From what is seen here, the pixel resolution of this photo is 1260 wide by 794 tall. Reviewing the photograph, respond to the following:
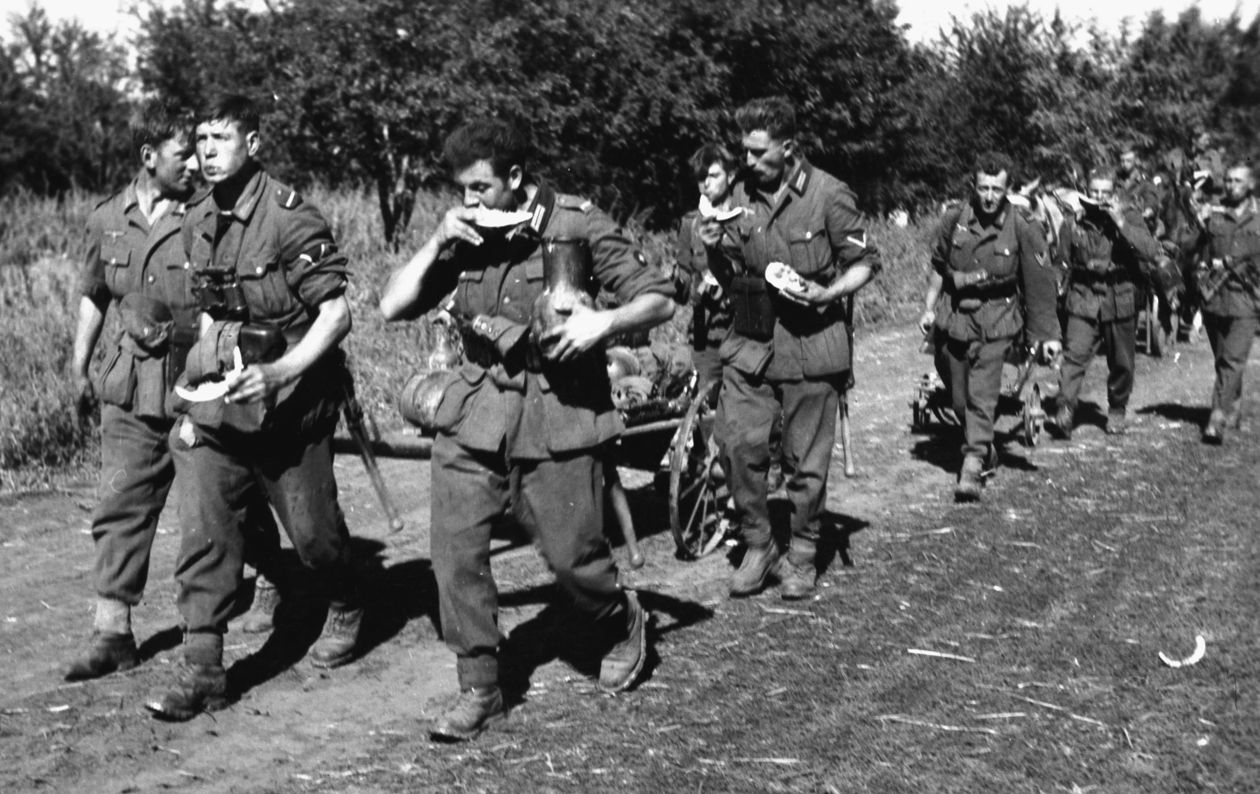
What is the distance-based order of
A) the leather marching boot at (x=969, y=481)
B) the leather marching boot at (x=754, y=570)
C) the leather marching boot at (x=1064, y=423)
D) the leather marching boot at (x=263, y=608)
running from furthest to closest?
the leather marching boot at (x=1064, y=423)
the leather marching boot at (x=969, y=481)
the leather marching boot at (x=754, y=570)
the leather marching boot at (x=263, y=608)

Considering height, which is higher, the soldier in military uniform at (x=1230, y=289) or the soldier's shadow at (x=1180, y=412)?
the soldier in military uniform at (x=1230, y=289)

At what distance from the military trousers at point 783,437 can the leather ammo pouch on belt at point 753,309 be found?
20 centimetres

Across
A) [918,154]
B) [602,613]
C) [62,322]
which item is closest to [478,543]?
[602,613]

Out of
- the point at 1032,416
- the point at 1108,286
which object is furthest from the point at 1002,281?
the point at 1108,286

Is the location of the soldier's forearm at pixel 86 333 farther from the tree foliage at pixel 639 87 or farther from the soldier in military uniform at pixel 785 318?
the tree foliage at pixel 639 87

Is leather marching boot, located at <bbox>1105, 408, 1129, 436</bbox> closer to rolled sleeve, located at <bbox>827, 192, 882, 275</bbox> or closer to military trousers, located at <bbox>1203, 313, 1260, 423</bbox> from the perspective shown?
military trousers, located at <bbox>1203, 313, 1260, 423</bbox>

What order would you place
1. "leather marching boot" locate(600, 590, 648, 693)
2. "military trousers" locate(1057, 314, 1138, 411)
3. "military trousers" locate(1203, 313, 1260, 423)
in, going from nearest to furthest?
"leather marching boot" locate(600, 590, 648, 693) → "military trousers" locate(1203, 313, 1260, 423) → "military trousers" locate(1057, 314, 1138, 411)

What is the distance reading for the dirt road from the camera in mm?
5445

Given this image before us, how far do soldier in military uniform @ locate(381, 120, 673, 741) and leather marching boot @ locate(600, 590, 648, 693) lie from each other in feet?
1.57

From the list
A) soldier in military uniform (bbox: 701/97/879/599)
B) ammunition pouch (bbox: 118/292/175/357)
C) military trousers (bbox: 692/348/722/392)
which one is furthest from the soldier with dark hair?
military trousers (bbox: 692/348/722/392)

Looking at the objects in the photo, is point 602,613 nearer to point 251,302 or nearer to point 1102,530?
point 251,302

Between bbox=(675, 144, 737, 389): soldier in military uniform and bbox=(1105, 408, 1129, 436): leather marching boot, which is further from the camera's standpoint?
bbox=(1105, 408, 1129, 436): leather marching boot

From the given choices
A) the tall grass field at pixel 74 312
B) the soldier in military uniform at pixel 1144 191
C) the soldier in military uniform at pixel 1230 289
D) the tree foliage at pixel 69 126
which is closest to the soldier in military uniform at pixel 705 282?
the tall grass field at pixel 74 312

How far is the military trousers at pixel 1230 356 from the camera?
1206 centimetres
